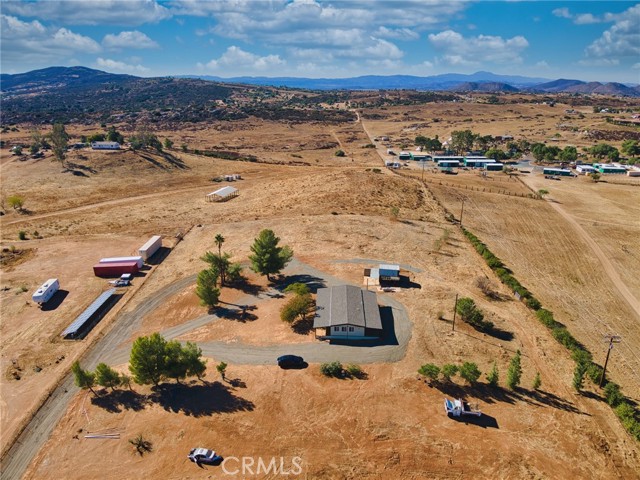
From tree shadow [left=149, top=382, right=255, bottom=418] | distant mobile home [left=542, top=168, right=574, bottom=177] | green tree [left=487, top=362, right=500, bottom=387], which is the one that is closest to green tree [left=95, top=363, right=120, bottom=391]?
tree shadow [left=149, top=382, right=255, bottom=418]

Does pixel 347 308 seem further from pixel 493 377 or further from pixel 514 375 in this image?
pixel 514 375

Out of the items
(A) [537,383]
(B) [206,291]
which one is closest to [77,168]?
(B) [206,291]

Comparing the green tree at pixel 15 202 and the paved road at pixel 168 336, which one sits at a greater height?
the green tree at pixel 15 202

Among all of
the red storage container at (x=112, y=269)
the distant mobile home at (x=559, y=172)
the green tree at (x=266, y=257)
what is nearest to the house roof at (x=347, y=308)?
the green tree at (x=266, y=257)

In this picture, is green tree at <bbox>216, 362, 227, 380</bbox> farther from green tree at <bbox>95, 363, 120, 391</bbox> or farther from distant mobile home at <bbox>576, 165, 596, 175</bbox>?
distant mobile home at <bbox>576, 165, 596, 175</bbox>

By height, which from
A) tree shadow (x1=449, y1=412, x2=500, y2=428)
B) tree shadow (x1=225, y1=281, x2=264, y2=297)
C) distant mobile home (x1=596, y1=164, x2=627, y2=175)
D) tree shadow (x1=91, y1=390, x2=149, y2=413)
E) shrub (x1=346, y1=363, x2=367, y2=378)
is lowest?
tree shadow (x1=91, y1=390, x2=149, y2=413)

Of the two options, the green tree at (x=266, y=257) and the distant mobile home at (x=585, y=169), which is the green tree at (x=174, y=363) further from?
the distant mobile home at (x=585, y=169)
